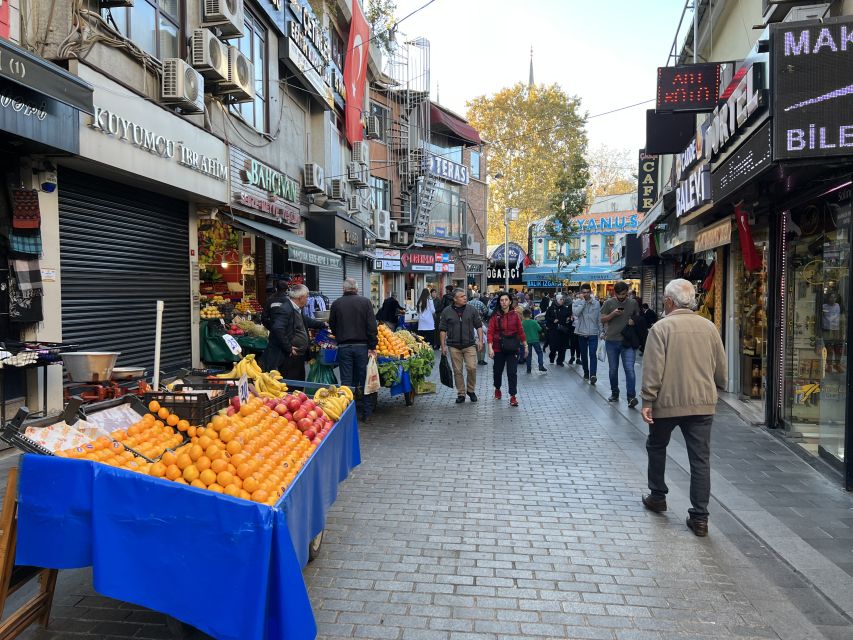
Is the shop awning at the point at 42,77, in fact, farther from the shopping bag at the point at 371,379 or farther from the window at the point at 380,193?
the window at the point at 380,193

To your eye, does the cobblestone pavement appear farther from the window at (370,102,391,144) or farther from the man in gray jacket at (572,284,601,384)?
the window at (370,102,391,144)

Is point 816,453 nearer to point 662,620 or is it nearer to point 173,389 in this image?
point 662,620

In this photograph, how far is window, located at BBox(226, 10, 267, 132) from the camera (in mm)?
12825

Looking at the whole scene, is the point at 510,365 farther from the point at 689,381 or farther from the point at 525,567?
the point at 525,567

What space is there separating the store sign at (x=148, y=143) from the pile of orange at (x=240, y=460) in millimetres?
4947

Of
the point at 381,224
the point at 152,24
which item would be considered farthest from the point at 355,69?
the point at 152,24

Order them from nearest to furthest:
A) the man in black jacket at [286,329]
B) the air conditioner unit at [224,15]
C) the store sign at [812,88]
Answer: the store sign at [812,88] < the man in black jacket at [286,329] < the air conditioner unit at [224,15]

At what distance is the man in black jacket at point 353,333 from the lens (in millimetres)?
8398

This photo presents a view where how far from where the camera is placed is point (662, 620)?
3.44 metres

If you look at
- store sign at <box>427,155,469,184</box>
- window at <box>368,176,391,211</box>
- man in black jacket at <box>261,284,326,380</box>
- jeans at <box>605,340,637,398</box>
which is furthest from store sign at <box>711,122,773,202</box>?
store sign at <box>427,155,469,184</box>

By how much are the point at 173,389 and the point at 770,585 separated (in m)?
4.53

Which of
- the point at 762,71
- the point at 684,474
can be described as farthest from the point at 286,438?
the point at 762,71

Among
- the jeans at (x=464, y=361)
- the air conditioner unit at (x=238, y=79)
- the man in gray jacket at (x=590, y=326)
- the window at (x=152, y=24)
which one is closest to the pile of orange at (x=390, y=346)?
the jeans at (x=464, y=361)

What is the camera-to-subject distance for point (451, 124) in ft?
107
